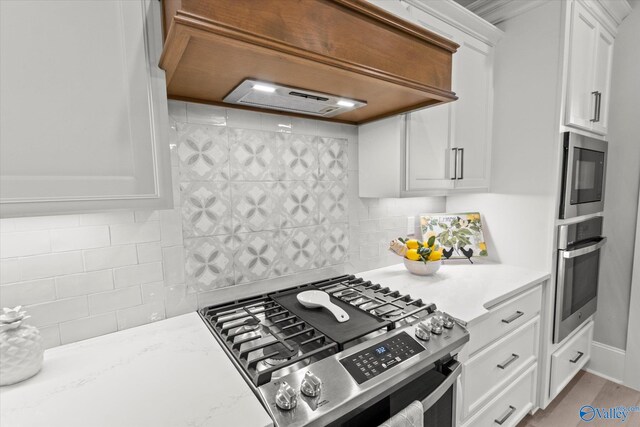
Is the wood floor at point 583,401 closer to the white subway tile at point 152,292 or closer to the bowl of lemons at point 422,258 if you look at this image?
the bowl of lemons at point 422,258

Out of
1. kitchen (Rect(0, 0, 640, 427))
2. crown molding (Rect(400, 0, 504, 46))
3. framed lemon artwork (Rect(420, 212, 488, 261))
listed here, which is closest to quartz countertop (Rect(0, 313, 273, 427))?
kitchen (Rect(0, 0, 640, 427))

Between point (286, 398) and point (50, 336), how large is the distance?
85 cm

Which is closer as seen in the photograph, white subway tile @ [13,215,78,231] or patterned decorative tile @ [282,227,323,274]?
white subway tile @ [13,215,78,231]

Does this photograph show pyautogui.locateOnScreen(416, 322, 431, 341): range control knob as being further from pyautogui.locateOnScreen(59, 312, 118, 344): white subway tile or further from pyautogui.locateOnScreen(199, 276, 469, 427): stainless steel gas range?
pyautogui.locateOnScreen(59, 312, 118, 344): white subway tile

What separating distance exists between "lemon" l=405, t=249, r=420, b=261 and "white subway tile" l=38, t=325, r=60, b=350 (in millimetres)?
1518

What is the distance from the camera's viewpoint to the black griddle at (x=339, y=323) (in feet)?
3.26

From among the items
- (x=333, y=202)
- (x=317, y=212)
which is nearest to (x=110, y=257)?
(x=317, y=212)

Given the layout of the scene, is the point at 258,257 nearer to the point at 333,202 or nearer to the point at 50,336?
the point at 333,202

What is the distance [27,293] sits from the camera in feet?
3.14

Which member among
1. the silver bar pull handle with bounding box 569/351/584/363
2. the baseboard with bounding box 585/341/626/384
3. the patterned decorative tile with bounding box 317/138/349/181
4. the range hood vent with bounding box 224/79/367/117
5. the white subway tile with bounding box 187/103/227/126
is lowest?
the baseboard with bounding box 585/341/626/384

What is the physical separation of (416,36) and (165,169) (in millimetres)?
966

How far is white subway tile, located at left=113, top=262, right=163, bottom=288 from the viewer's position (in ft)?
3.61

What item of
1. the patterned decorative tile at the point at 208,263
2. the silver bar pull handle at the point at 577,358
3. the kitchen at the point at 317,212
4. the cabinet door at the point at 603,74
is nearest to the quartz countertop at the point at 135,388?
the kitchen at the point at 317,212

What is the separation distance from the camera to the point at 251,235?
1377 millimetres
